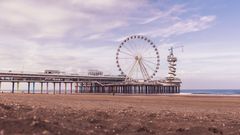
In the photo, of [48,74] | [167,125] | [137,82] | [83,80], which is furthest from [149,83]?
[167,125]

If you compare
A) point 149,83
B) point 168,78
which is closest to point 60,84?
point 149,83

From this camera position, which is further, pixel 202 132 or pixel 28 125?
pixel 202 132

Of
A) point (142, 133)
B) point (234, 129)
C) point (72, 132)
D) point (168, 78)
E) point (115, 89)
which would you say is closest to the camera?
point (72, 132)

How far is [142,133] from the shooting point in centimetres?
1664

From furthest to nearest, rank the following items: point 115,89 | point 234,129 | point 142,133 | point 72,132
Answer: point 115,89, point 234,129, point 142,133, point 72,132

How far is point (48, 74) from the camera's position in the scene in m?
159

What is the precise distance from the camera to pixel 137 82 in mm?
165000

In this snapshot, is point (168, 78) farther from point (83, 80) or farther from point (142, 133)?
point (142, 133)

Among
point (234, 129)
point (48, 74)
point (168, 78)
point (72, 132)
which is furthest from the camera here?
point (168, 78)

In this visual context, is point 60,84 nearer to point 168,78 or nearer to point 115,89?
point 115,89

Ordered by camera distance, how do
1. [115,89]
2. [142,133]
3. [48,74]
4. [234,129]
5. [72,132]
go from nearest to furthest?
[72,132] → [142,133] → [234,129] → [48,74] → [115,89]

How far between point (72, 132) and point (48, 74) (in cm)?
14744

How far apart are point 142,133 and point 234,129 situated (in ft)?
17.8

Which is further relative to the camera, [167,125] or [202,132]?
[167,125]
